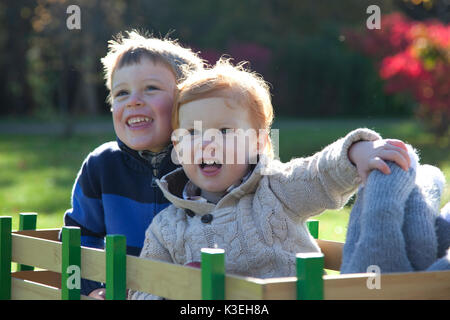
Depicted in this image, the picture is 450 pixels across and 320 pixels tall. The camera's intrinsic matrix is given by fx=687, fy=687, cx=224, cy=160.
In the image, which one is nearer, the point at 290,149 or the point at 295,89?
the point at 290,149

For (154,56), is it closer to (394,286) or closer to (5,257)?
(5,257)

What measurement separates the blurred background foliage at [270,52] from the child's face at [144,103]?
14.1 meters

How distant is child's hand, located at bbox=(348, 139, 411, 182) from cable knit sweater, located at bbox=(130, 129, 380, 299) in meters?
0.11

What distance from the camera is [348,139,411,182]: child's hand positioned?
2.14 metres

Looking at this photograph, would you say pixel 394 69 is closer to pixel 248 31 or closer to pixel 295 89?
pixel 295 89

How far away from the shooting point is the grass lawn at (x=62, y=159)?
285 inches

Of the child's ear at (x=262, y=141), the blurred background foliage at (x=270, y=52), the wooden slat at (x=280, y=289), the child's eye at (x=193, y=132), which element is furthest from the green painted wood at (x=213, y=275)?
the blurred background foliage at (x=270, y=52)

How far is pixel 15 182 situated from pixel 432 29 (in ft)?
22.0

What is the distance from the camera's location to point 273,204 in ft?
8.06

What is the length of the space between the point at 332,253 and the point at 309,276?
1.27 meters

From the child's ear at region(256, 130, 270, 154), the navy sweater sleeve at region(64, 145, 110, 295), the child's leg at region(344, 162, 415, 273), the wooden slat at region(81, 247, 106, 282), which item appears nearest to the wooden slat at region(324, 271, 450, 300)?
the child's leg at region(344, 162, 415, 273)

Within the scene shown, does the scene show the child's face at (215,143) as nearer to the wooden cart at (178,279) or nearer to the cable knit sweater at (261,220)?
the cable knit sweater at (261,220)

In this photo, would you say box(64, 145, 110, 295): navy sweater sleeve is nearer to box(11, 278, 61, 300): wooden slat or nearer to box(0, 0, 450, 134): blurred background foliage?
box(11, 278, 61, 300): wooden slat
